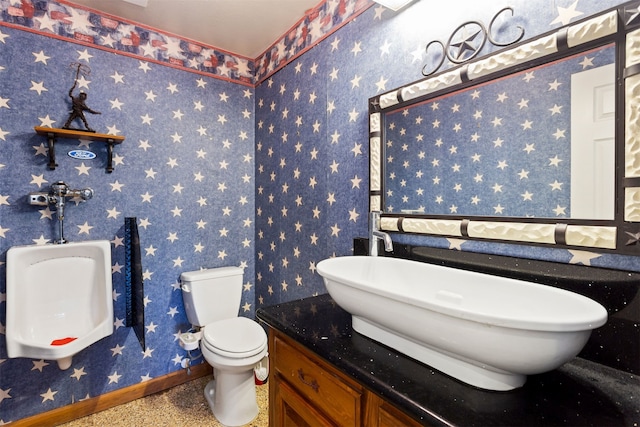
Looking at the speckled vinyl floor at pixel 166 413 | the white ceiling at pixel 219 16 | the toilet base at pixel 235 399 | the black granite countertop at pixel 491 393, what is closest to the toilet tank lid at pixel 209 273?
the toilet base at pixel 235 399

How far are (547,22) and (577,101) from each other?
0.87 feet

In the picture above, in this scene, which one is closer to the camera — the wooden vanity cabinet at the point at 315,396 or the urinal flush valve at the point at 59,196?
the wooden vanity cabinet at the point at 315,396

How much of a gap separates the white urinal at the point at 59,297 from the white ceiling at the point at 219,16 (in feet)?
4.48

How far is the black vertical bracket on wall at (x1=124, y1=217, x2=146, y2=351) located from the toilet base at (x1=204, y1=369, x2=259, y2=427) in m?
0.54

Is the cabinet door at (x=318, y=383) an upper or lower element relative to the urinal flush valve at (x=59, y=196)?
lower

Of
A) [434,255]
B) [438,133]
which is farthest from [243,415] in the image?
[438,133]

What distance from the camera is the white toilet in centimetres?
166

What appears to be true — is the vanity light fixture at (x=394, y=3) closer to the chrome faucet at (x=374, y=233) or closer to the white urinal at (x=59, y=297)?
the chrome faucet at (x=374, y=233)

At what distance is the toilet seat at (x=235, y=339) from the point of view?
1641mm

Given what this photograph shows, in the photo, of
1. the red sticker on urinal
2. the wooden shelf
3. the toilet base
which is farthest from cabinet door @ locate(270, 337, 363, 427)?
the wooden shelf

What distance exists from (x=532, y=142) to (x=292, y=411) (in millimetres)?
1170

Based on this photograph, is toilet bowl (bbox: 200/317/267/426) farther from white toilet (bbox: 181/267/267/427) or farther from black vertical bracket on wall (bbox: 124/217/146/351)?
black vertical bracket on wall (bbox: 124/217/146/351)

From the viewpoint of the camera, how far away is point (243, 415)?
1775 millimetres

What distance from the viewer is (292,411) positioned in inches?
41.4
